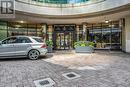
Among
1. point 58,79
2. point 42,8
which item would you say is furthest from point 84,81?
point 42,8

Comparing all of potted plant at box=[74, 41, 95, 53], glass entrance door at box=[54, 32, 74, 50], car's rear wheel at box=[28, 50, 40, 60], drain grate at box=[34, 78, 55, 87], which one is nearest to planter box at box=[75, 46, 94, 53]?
potted plant at box=[74, 41, 95, 53]

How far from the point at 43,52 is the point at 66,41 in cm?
974

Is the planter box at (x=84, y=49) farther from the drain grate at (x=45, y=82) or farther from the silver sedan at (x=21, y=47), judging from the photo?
the drain grate at (x=45, y=82)

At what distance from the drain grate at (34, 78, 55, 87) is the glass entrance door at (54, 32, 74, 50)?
48.6 feet

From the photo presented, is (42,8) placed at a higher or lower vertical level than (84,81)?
higher

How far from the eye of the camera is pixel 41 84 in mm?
4988

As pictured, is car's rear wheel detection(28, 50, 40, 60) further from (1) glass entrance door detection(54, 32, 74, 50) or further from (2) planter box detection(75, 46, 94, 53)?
(1) glass entrance door detection(54, 32, 74, 50)

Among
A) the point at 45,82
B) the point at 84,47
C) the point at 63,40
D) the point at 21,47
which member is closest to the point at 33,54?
the point at 21,47

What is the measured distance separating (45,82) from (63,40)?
15.1 metres

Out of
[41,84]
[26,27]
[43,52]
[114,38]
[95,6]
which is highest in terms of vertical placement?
[95,6]

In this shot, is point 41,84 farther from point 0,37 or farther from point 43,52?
point 0,37

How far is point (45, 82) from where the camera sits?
204 inches

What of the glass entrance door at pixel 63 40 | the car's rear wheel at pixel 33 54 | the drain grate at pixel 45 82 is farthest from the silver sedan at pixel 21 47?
Answer: the glass entrance door at pixel 63 40

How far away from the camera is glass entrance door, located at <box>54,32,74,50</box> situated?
66.4ft
